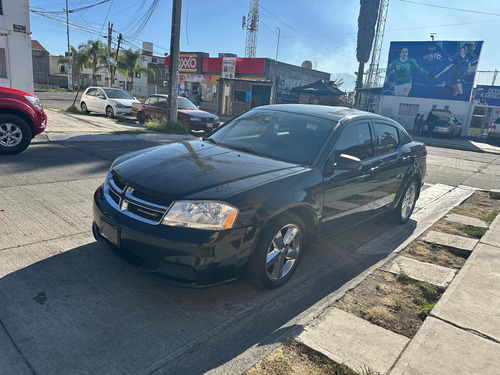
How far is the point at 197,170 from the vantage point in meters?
3.50

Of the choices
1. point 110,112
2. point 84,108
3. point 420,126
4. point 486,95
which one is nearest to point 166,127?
point 110,112

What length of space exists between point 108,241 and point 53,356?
1.06m

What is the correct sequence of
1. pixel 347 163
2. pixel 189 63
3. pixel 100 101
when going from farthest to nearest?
pixel 189 63
pixel 100 101
pixel 347 163

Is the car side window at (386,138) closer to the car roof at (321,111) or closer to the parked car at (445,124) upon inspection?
the car roof at (321,111)

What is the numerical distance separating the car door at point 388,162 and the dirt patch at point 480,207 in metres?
2.02

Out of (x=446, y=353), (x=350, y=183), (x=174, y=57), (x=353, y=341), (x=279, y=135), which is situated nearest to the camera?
(x=446, y=353)

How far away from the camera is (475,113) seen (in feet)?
95.3

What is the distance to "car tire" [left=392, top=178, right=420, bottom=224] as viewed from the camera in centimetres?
562

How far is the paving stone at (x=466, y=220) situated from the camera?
601 centimetres

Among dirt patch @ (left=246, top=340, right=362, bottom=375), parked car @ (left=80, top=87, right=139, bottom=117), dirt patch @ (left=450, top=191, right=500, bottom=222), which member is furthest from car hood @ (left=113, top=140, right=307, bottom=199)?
parked car @ (left=80, top=87, right=139, bottom=117)

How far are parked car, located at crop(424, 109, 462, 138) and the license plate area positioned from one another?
26.0m

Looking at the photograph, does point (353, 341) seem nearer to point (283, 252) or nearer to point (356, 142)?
point (283, 252)

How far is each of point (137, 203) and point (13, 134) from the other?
18.6 feet

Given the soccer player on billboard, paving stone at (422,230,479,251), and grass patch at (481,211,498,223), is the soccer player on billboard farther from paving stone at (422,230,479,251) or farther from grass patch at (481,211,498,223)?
paving stone at (422,230,479,251)
